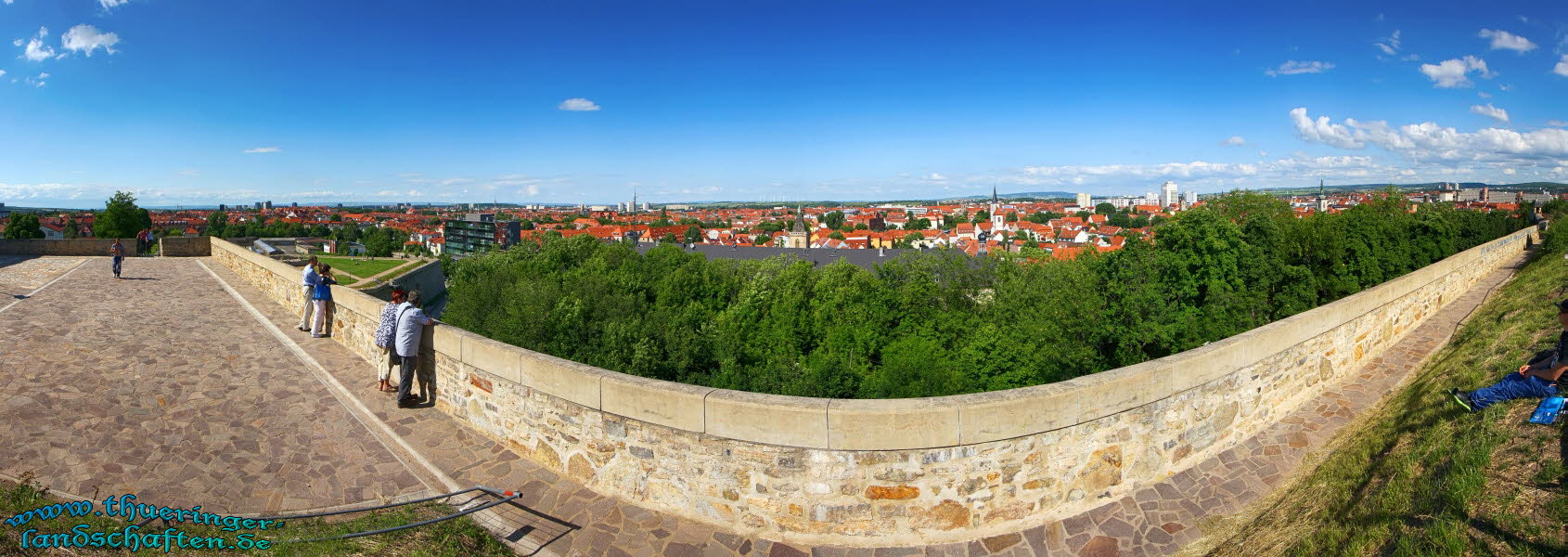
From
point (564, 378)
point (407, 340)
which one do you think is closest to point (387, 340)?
point (407, 340)

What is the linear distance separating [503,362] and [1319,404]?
8700 millimetres

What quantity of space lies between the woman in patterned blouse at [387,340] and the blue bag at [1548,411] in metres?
9.52

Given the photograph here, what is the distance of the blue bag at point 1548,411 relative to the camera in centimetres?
429

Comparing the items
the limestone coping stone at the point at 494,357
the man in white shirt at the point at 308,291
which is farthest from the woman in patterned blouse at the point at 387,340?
the man in white shirt at the point at 308,291

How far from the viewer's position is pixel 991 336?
406 inches

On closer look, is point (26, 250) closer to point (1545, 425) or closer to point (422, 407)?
point (422, 407)

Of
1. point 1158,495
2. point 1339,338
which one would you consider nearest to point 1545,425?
point 1158,495

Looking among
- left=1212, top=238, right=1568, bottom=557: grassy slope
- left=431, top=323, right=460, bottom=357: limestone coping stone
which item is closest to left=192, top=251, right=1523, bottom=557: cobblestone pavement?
left=1212, top=238, right=1568, bottom=557: grassy slope

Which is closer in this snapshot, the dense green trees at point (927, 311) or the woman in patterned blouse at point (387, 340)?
the woman in patterned blouse at point (387, 340)

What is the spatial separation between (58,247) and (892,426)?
106ft

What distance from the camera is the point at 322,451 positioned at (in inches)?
226

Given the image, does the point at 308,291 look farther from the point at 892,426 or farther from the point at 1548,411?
the point at 1548,411

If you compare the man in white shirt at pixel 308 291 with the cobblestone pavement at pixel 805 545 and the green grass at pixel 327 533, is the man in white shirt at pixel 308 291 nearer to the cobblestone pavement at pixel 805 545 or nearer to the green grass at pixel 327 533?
the cobblestone pavement at pixel 805 545

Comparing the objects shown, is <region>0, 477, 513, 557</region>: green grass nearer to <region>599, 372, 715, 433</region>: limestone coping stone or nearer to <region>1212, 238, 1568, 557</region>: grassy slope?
<region>599, 372, 715, 433</region>: limestone coping stone
